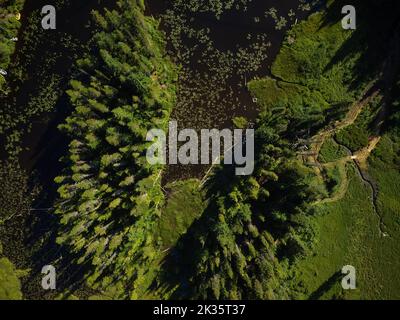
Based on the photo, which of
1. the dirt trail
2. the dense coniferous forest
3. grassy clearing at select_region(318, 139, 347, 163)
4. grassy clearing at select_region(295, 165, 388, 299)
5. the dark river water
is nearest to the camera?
the dense coniferous forest

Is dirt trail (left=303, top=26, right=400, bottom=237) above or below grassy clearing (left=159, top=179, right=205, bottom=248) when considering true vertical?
above

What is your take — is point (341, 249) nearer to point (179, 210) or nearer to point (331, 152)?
point (331, 152)

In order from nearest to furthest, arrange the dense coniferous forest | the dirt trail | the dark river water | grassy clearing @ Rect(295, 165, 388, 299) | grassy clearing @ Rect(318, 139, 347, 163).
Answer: the dense coniferous forest, grassy clearing @ Rect(295, 165, 388, 299), the dirt trail, grassy clearing @ Rect(318, 139, 347, 163), the dark river water

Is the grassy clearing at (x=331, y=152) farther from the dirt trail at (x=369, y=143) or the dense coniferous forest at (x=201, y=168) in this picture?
the dirt trail at (x=369, y=143)

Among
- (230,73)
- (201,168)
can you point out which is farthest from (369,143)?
(201,168)

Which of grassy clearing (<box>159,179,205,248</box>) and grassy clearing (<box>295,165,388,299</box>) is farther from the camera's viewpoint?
grassy clearing (<box>159,179,205,248</box>)

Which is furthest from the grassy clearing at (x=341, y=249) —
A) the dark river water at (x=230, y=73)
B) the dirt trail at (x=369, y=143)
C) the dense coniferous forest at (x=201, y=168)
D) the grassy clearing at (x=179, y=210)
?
the dark river water at (x=230, y=73)

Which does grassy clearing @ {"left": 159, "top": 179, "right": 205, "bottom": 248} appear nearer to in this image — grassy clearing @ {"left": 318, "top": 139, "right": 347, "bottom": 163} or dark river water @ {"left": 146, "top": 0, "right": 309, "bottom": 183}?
dark river water @ {"left": 146, "top": 0, "right": 309, "bottom": 183}

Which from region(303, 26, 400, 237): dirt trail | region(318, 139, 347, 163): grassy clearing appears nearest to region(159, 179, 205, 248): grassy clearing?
region(303, 26, 400, 237): dirt trail
